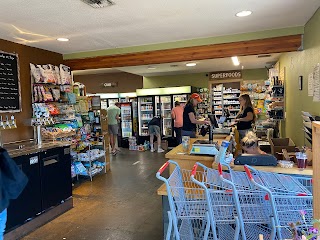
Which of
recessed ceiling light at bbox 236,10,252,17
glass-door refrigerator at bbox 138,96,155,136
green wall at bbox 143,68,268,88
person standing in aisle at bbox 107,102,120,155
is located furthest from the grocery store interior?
glass-door refrigerator at bbox 138,96,155,136

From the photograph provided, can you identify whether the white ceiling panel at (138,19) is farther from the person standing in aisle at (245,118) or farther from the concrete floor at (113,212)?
the concrete floor at (113,212)

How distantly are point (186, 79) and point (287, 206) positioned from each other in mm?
8030

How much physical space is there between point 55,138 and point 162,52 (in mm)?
2420

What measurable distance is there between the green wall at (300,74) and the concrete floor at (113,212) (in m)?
2.55

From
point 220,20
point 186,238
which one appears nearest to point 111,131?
point 220,20

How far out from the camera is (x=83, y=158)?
548 cm

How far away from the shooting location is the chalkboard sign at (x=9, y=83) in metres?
3.98

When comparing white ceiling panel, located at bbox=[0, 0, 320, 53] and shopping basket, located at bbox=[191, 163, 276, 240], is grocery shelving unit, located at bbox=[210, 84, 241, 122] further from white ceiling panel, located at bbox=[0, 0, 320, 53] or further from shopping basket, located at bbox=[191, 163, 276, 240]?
shopping basket, located at bbox=[191, 163, 276, 240]

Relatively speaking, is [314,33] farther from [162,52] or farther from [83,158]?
[83,158]

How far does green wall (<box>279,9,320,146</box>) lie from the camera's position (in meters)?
3.33

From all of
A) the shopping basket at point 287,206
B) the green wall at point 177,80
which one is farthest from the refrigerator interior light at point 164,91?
the shopping basket at point 287,206

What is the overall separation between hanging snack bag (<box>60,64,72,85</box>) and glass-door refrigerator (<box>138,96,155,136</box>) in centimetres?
434

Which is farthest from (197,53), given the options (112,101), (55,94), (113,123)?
(112,101)

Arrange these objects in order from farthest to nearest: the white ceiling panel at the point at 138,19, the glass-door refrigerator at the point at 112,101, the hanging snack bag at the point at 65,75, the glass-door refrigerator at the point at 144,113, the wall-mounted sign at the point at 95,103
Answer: the glass-door refrigerator at the point at 112,101 < the glass-door refrigerator at the point at 144,113 < the wall-mounted sign at the point at 95,103 < the hanging snack bag at the point at 65,75 < the white ceiling panel at the point at 138,19
